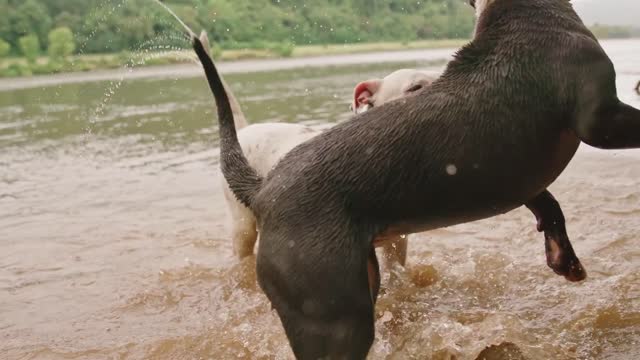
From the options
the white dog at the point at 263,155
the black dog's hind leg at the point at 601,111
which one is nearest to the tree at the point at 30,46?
the white dog at the point at 263,155

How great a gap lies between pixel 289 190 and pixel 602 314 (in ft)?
7.39

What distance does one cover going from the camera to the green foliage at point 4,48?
154ft

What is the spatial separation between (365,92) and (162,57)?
34201 mm

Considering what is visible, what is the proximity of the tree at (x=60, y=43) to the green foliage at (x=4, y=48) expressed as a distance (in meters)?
2.92

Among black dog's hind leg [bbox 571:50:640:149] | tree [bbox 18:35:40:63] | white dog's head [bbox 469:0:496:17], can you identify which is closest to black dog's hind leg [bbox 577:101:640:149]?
black dog's hind leg [bbox 571:50:640:149]

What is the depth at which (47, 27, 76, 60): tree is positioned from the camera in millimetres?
43550

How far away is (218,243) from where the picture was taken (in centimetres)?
613

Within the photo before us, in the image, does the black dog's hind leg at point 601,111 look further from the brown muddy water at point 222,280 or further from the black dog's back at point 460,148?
the brown muddy water at point 222,280

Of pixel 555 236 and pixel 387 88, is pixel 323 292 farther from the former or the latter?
pixel 387 88

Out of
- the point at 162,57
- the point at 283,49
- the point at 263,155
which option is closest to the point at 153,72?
the point at 162,57

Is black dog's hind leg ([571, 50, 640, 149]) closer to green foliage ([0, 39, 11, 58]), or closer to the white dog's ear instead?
the white dog's ear

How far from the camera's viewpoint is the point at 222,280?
5215 mm

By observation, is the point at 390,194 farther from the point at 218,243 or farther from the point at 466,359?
the point at 218,243

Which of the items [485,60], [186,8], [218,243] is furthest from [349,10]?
[485,60]
